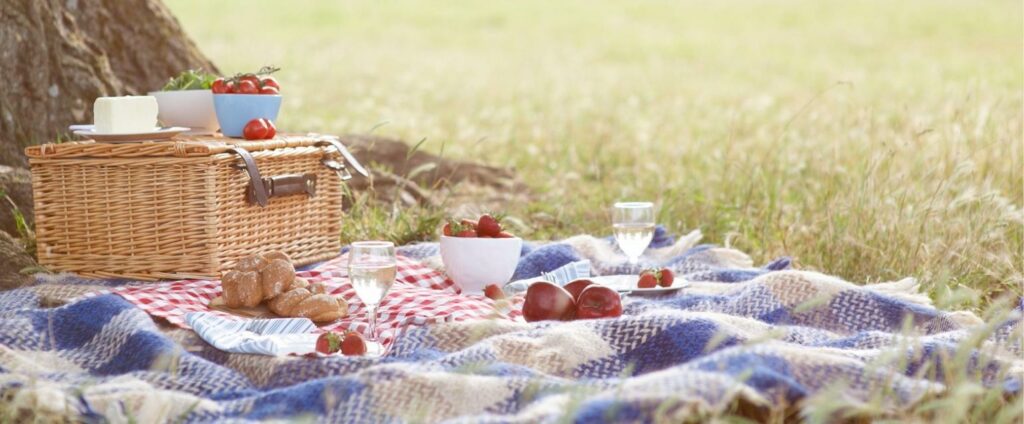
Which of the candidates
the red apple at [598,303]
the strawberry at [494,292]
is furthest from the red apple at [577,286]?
the strawberry at [494,292]

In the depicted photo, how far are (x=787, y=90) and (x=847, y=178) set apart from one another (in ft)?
24.0

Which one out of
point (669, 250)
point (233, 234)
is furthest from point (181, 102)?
point (669, 250)

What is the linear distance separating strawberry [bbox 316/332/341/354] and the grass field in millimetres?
1368

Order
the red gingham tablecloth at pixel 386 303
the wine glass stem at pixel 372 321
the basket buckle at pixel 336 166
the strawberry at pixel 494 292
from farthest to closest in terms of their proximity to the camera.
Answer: the basket buckle at pixel 336 166 → the strawberry at pixel 494 292 → the red gingham tablecloth at pixel 386 303 → the wine glass stem at pixel 372 321

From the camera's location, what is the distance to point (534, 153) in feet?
26.3

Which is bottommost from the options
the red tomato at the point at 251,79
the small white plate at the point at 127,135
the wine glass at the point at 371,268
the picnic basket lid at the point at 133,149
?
the wine glass at the point at 371,268

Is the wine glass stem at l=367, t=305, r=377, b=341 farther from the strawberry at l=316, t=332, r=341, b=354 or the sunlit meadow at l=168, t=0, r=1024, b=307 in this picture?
the sunlit meadow at l=168, t=0, r=1024, b=307

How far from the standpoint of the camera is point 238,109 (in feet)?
14.8

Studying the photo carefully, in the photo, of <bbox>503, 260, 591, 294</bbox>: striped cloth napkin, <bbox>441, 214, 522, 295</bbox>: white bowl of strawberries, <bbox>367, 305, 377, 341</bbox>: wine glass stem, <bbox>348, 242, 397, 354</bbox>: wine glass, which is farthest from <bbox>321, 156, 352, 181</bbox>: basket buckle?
<bbox>348, 242, 397, 354</bbox>: wine glass

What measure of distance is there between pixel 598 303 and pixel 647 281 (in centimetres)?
50

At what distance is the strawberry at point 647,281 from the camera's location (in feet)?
13.3

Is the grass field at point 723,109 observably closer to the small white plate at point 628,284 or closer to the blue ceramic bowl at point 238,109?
the blue ceramic bowl at point 238,109

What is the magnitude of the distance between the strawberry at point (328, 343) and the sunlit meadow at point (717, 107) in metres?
1.46

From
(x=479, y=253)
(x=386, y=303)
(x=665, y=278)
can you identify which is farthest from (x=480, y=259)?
(x=665, y=278)
